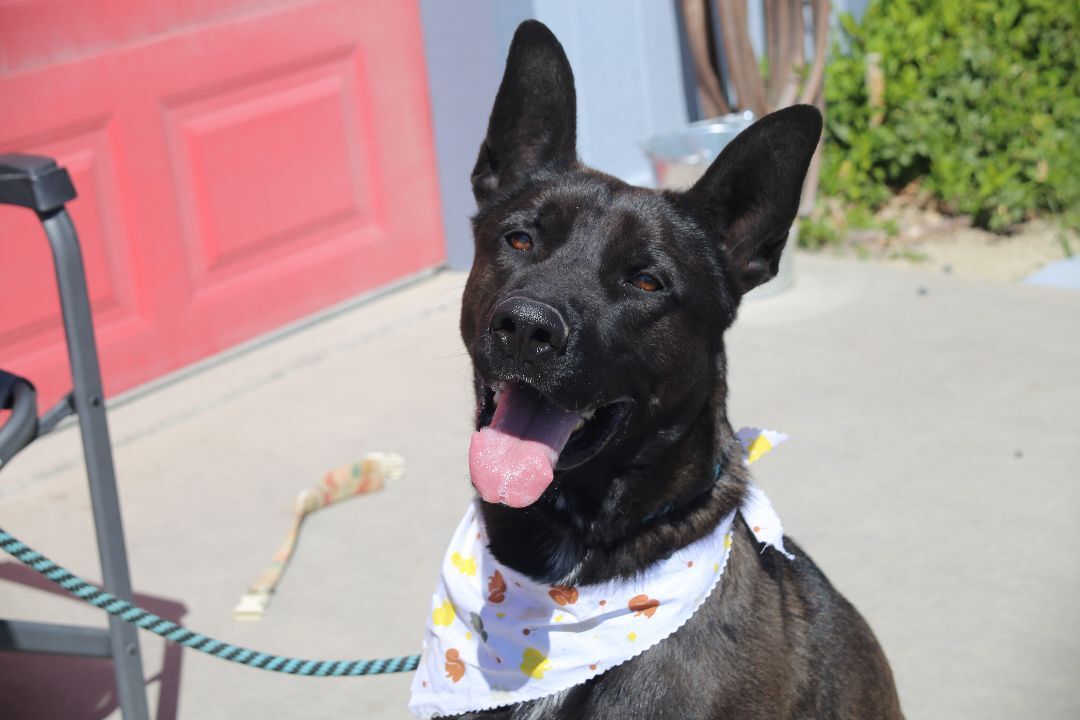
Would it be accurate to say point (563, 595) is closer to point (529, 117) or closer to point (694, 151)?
point (529, 117)

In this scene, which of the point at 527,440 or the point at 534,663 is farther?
the point at 534,663

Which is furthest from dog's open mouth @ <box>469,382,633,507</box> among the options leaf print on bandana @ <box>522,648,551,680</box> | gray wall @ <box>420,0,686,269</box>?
gray wall @ <box>420,0,686,269</box>

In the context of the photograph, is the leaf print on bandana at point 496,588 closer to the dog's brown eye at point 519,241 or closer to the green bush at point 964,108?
the dog's brown eye at point 519,241

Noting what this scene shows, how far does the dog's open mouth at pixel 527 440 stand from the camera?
93.8 inches

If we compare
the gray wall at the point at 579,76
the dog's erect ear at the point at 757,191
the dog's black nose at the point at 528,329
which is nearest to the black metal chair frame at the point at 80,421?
the dog's black nose at the point at 528,329

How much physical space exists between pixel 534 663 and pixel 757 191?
1.03m

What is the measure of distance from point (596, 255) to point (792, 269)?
389 centimetres

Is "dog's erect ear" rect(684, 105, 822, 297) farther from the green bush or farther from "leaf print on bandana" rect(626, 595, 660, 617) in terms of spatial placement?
the green bush

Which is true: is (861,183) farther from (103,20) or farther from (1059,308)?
(103,20)

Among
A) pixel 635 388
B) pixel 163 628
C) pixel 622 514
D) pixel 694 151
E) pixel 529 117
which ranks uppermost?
pixel 529 117

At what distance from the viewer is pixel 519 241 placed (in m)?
2.68

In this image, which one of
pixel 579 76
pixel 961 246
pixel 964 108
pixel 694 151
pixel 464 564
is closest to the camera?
pixel 464 564

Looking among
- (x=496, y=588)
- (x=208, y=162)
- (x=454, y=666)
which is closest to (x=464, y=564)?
(x=496, y=588)

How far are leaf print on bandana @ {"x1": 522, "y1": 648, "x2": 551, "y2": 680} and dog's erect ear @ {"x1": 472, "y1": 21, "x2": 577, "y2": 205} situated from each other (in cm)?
96
